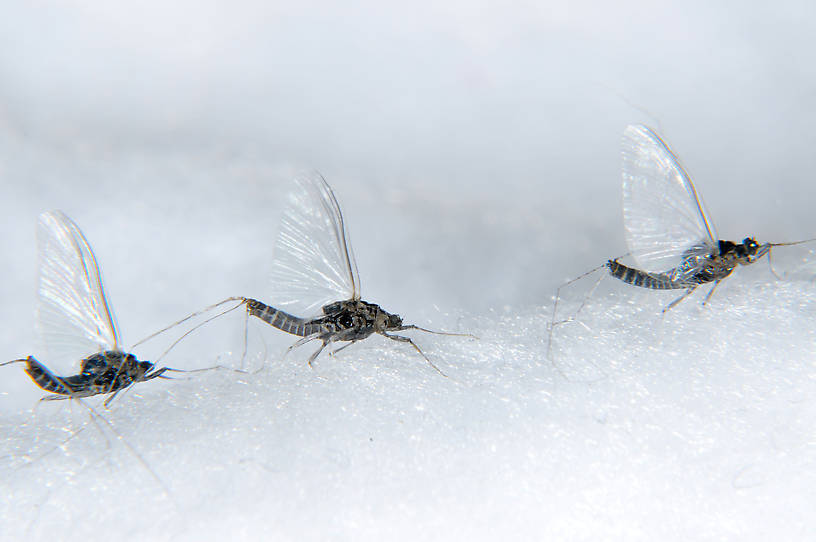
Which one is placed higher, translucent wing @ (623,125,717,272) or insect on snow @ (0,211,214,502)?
insect on snow @ (0,211,214,502)

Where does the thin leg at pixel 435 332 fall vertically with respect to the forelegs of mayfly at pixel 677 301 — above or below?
above

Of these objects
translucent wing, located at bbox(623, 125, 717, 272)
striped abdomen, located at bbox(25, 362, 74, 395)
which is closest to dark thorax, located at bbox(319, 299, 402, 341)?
striped abdomen, located at bbox(25, 362, 74, 395)

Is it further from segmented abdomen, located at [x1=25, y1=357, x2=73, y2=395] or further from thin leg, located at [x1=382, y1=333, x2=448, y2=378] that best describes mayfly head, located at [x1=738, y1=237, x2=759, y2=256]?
segmented abdomen, located at [x1=25, y1=357, x2=73, y2=395]

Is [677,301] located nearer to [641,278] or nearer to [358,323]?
[641,278]

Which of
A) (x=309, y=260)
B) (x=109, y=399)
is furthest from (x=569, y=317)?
(x=109, y=399)

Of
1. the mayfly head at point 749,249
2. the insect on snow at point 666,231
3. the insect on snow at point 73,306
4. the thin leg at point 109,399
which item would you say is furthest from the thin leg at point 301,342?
the mayfly head at point 749,249

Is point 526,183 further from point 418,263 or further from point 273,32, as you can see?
point 273,32

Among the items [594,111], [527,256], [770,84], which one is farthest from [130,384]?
[770,84]

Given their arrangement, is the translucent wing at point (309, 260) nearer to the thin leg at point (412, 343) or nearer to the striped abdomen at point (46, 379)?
the thin leg at point (412, 343)
